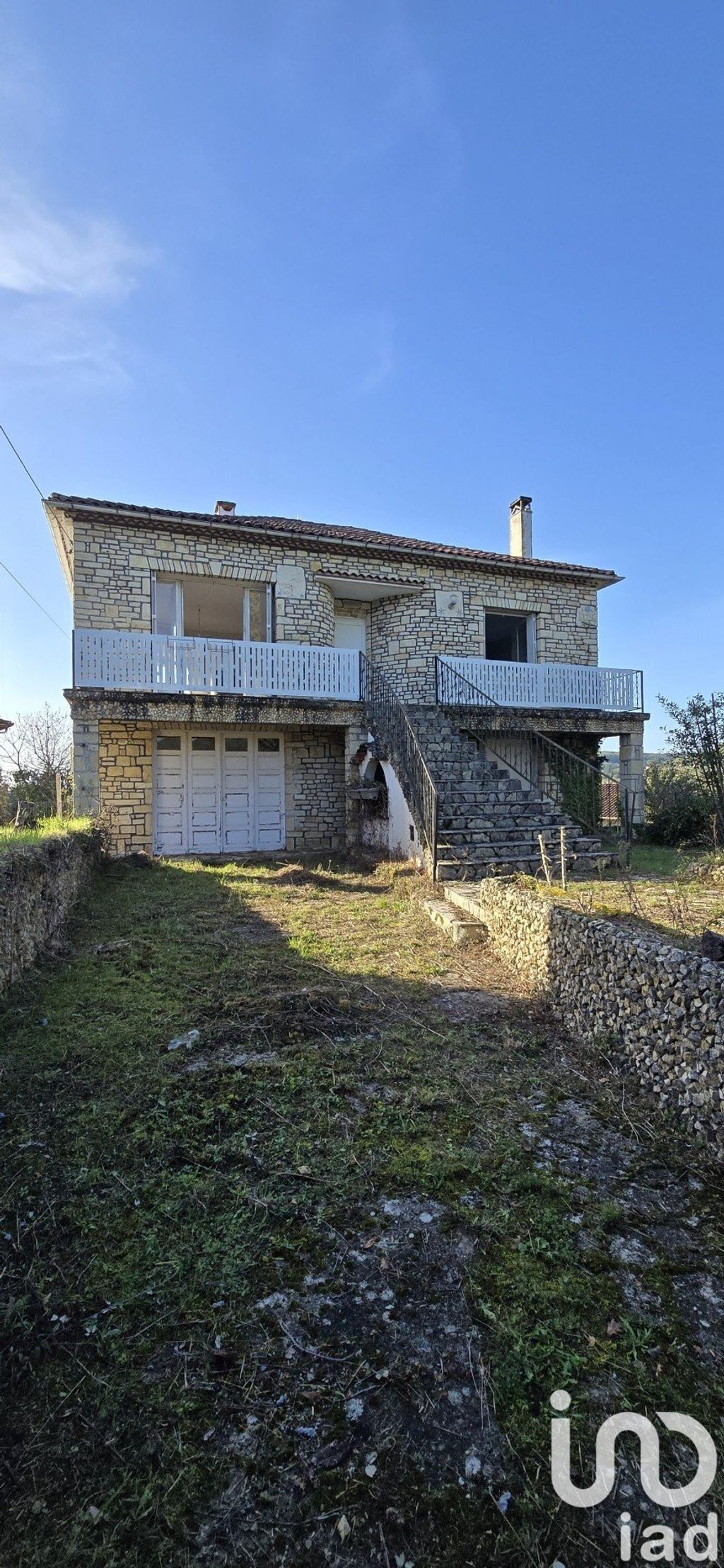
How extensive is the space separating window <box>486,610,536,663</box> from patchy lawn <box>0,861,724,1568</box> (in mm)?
12374

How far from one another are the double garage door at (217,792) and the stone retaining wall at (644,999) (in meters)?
8.56

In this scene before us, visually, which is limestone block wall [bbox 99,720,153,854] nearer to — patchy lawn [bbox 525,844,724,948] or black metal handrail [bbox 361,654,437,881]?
black metal handrail [bbox 361,654,437,881]

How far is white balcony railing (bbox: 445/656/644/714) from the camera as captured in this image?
13547mm

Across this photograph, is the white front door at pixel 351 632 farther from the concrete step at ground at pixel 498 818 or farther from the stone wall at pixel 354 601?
the concrete step at ground at pixel 498 818

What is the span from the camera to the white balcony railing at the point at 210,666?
36.1 feet

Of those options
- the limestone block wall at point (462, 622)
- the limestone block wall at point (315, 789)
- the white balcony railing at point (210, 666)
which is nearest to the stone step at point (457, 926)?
the white balcony railing at point (210, 666)

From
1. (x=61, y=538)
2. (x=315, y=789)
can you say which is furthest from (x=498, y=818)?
(x=61, y=538)

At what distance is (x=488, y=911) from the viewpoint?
6484mm

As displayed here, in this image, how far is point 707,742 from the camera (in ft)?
34.4

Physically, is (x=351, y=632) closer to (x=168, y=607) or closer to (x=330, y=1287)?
(x=168, y=607)

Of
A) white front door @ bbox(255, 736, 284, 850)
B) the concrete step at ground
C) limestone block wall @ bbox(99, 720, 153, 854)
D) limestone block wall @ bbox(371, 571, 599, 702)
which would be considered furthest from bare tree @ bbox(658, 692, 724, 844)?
limestone block wall @ bbox(99, 720, 153, 854)

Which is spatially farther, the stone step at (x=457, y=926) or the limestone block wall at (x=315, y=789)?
the limestone block wall at (x=315, y=789)

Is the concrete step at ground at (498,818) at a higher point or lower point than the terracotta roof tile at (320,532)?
lower

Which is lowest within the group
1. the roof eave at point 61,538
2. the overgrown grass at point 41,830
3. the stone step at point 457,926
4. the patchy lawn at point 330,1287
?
the patchy lawn at point 330,1287
